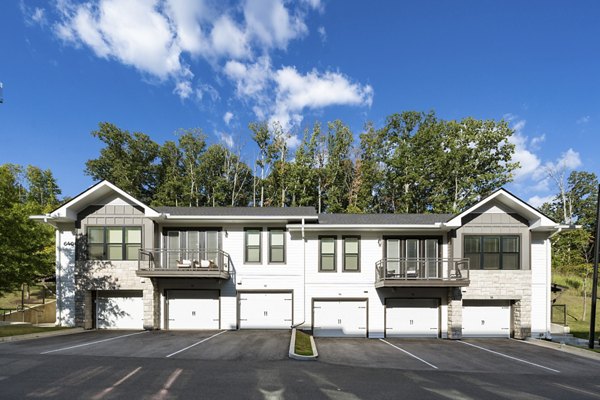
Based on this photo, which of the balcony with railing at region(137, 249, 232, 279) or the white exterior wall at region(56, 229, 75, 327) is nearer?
the balcony with railing at region(137, 249, 232, 279)

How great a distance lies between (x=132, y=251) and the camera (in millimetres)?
18266

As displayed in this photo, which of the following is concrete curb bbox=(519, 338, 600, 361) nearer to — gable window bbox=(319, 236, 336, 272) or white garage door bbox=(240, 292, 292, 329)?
gable window bbox=(319, 236, 336, 272)

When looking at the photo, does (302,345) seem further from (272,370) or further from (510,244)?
(510,244)

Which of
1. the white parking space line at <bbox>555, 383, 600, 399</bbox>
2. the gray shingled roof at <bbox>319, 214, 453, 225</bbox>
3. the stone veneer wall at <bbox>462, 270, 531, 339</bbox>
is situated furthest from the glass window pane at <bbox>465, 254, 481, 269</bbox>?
the white parking space line at <bbox>555, 383, 600, 399</bbox>

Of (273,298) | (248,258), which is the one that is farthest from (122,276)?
(273,298)

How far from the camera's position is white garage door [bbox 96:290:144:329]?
61.2 feet

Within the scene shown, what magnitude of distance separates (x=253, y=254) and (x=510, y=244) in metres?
13.9

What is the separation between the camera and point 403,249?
18.7 metres

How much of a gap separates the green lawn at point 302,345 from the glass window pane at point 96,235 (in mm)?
11691

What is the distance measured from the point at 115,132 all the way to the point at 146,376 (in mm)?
42775

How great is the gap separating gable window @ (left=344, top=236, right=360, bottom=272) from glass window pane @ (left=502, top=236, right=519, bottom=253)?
7754 millimetres

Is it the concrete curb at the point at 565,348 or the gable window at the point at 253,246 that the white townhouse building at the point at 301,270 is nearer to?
the gable window at the point at 253,246

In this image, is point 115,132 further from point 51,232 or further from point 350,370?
point 350,370

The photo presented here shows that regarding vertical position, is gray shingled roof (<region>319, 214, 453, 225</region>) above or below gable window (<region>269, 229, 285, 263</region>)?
above
